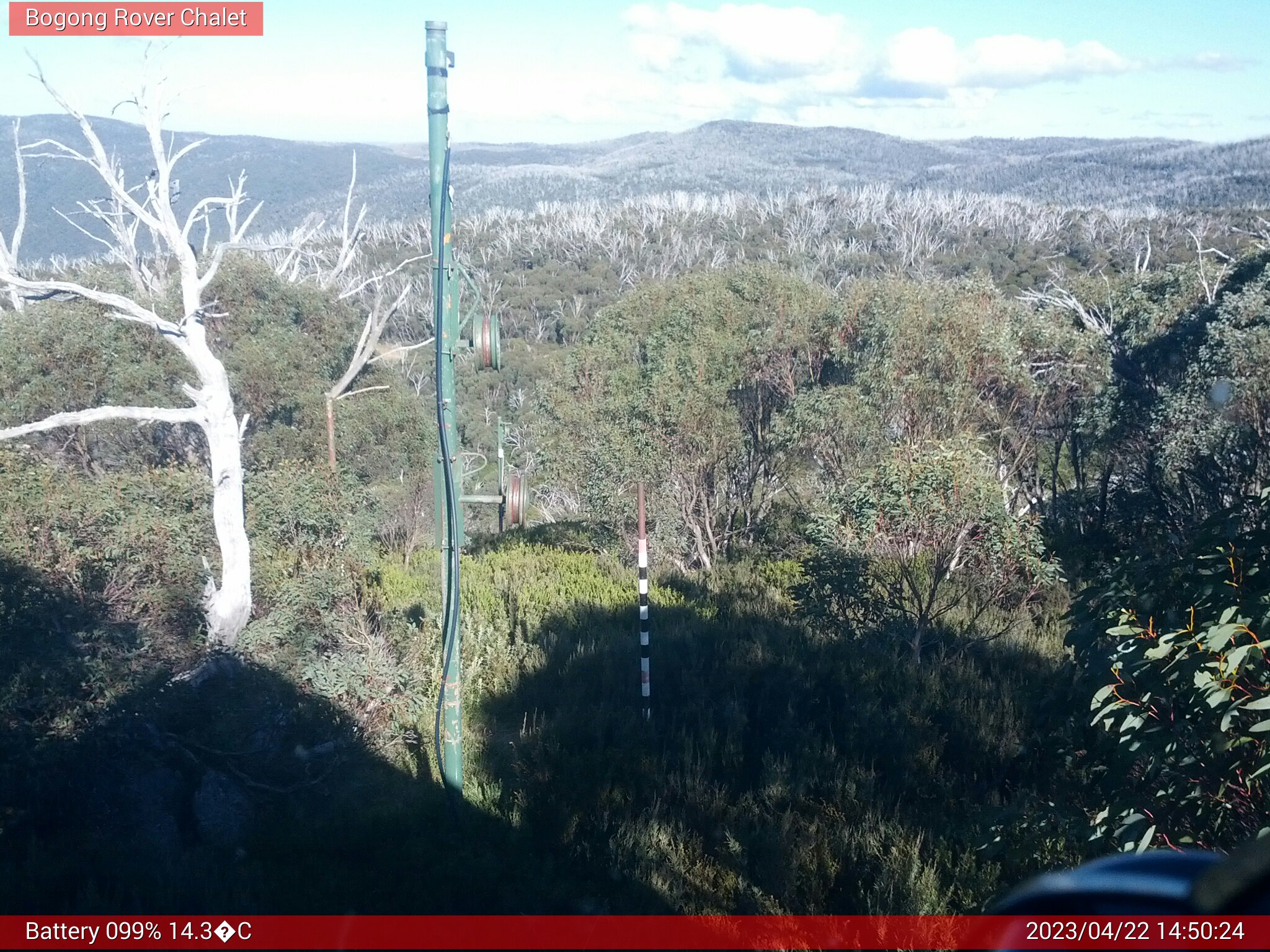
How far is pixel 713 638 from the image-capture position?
9188mm

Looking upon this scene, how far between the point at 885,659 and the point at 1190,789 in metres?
5.15

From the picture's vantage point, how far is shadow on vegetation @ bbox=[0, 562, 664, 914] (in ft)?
15.5

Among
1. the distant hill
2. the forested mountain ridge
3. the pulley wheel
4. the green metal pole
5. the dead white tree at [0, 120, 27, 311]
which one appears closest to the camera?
the forested mountain ridge

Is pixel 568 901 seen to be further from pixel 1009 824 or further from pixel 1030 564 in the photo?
pixel 1030 564

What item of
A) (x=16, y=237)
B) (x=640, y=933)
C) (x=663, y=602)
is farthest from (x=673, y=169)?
(x=640, y=933)

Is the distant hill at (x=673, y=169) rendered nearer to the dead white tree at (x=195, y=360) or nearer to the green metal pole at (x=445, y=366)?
the dead white tree at (x=195, y=360)

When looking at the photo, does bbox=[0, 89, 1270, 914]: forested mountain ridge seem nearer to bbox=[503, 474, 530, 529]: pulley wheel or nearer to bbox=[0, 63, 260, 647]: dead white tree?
bbox=[0, 63, 260, 647]: dead white tree

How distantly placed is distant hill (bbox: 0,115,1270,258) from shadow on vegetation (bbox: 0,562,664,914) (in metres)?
24.8

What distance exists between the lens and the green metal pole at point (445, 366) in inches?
202

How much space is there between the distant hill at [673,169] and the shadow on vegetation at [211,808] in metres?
24.8

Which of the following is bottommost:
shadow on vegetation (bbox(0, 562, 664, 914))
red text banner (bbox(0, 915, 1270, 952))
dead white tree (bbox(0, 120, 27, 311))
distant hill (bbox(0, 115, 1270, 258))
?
shadow on vegetation (bbox(0, 562, 664, 914))

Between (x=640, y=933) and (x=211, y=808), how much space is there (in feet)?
17.4

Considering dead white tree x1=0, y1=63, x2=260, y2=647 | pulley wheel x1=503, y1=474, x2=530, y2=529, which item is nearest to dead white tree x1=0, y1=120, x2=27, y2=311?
dead white tree x1=0, y1=63, x2=260, y2=647

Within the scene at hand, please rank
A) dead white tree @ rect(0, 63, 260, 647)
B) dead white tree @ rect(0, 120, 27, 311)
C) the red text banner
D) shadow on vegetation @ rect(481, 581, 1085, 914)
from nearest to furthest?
the red text banner < shadow on vegetation @ rect(481, 581, 1085, 914) < dead white tree @ rect(0, 63, 260, 647) < dead white tree @ rect(0, 120, 27, 311)
